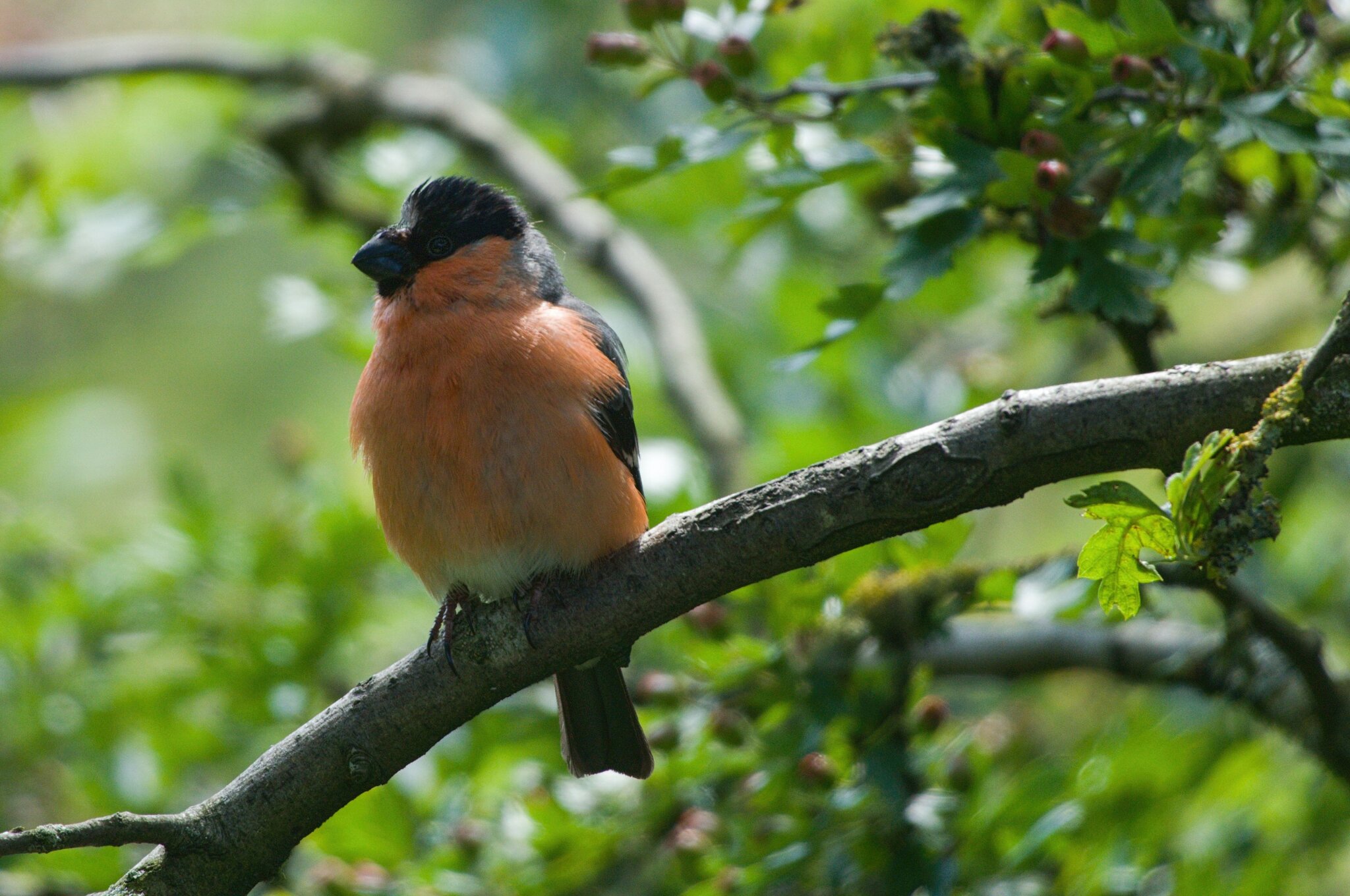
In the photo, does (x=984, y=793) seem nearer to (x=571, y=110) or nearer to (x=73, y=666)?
(x=73, y=666)

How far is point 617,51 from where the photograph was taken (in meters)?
3.50

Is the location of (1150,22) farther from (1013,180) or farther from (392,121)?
(392,121)

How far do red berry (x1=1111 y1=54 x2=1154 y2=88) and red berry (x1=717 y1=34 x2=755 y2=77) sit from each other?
93cm

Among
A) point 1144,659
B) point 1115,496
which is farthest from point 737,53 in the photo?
point 1144,659

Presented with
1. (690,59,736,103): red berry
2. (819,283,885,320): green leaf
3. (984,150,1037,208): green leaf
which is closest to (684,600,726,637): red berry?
(819,283,885,320): green leaf

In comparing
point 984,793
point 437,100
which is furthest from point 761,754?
point 437,100

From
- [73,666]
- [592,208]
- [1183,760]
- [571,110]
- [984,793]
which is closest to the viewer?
[984,793]

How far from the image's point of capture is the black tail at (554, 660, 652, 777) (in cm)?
410

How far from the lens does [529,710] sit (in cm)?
532

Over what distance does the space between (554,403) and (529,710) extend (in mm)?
1894

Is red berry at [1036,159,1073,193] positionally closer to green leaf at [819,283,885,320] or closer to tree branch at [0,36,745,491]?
green leaf at [819,283,885,320]

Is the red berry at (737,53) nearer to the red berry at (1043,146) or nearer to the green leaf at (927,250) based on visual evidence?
the green leaf at (927,250)

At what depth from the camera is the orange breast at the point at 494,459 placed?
147 inches

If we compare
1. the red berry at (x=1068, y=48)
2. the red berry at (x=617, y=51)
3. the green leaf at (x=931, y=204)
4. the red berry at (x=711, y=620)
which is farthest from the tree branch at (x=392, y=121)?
the red berry at (x=1068, y=48)
